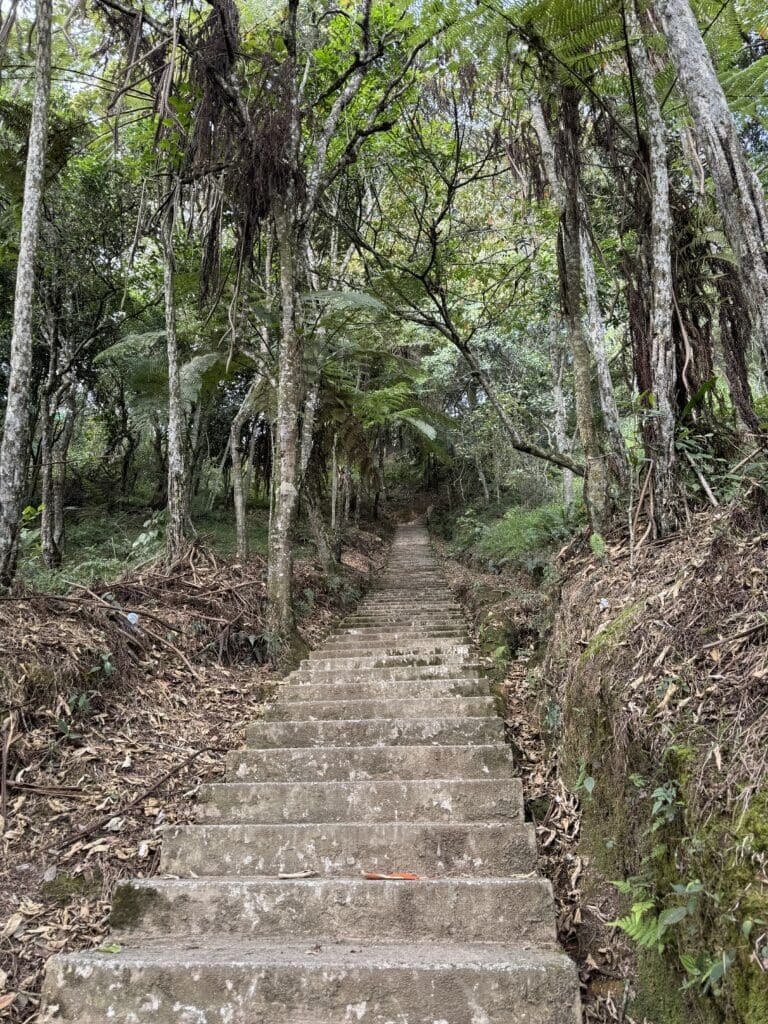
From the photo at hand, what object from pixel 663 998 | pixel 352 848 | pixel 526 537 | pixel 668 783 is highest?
pixel 526 537

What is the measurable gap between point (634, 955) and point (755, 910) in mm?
849

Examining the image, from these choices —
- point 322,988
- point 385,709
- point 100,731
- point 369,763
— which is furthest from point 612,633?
point 100,731

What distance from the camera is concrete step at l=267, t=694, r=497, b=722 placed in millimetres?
4133

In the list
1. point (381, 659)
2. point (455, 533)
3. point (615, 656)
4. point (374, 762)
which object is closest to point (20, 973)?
point (374, 762)

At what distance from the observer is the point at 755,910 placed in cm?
159

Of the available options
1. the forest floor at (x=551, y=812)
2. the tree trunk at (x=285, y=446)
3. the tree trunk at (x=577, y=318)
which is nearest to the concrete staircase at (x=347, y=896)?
the forest floor at (x=551, y=812)

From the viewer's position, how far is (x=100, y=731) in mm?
3705

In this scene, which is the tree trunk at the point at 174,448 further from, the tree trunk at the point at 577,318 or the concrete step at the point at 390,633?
the tree trunk at the point at 577,318

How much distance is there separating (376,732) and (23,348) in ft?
12.1

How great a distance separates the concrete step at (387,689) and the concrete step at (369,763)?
0.79 m

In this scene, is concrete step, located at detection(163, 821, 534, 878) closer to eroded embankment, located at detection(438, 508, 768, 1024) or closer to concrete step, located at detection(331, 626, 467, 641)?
eroded embankment, located at detection(438, 508, 768, 1024)

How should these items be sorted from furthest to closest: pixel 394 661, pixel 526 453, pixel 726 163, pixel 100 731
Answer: pixel 526 453, pixel 394 661, pixel 100 731, pixel 726 163

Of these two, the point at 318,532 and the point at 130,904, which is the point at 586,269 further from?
the point at 318,532

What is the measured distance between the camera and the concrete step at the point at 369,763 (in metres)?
3.42
